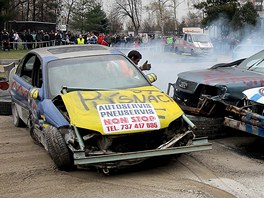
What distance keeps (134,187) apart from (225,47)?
2429cm

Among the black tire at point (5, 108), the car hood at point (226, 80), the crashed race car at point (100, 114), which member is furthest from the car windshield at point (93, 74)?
the black tire at point (5, 108)

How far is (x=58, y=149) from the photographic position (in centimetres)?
497

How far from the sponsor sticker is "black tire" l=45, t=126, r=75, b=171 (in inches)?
21.0

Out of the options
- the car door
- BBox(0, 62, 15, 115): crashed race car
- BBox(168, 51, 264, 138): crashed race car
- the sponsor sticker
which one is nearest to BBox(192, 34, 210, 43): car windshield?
BBox(0, 62, 15, 115): crashed race car

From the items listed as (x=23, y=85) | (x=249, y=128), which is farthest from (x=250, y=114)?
(x=23, y=85)

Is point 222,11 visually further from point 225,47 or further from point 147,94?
point 147,94

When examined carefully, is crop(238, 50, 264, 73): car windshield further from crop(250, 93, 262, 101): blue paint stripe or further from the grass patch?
the grass patch

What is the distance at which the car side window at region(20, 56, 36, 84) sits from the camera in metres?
6.92

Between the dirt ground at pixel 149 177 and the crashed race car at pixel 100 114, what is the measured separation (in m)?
0.23

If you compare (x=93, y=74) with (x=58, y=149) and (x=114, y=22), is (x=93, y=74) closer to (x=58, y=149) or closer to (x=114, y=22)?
(x=58, y=149)

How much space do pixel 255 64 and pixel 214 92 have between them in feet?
→ 3.84

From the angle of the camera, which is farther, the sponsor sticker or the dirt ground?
the sponsor sticker

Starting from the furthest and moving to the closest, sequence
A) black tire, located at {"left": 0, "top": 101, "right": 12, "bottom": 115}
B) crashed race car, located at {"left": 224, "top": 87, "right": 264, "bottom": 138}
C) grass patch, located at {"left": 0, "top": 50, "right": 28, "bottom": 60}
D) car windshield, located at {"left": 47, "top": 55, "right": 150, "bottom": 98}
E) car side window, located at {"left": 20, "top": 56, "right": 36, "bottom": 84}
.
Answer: grass patch, located at {"left": 0, "top": 50, "right": 28, "bottom": 60}
black tire, located at {"left": 0, "top": 101, "right": 12, "bottom": 115}
car side window, located at {"left": 20, "top": 56, "right": 36, "bottom": 84}
car windshield, located at {"left": 47, "top": 55, "right": 150, "bottom": 98}
crashed race car, located at {"left": 224, "top": 87, "right": 264, "bottom": 138}

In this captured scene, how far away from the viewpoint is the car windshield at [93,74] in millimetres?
5918
